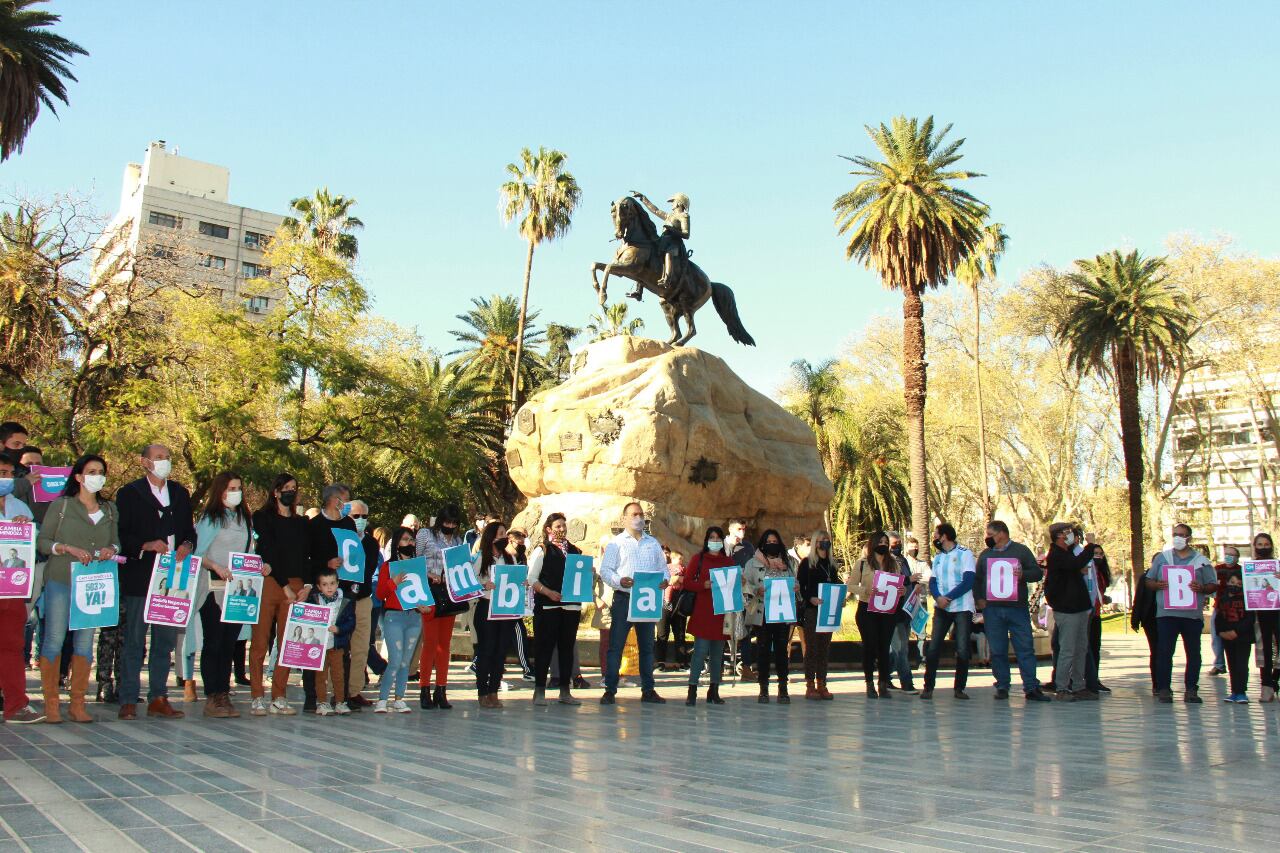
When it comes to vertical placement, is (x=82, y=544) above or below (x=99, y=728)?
above

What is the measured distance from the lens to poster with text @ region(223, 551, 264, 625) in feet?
30.1

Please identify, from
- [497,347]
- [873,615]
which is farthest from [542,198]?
[873,615]

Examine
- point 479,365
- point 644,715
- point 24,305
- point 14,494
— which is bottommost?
point 644,715

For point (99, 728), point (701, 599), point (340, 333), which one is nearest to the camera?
point (99, 728)

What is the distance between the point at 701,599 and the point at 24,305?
904 inches

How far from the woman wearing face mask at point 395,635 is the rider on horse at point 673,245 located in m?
12.5

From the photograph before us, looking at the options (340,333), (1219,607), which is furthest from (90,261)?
(1219,607)

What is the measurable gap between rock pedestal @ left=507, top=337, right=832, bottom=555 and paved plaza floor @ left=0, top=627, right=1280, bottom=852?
1027cm

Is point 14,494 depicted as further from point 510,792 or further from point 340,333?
point 340,333

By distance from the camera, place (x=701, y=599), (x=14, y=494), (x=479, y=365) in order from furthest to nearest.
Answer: (x=479, y=365)
(x=701, y=599)
(x=14, y=494)

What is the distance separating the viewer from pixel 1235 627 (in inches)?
493

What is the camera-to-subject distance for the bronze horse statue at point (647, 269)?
21.7 metres

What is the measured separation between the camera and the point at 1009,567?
12328mm

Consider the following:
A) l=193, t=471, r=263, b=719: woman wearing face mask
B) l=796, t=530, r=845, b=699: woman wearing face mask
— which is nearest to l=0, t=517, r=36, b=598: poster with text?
l=193, t=471, r=263, b=719: woman wearing face mask
